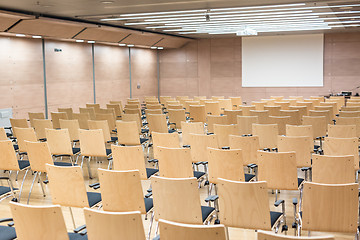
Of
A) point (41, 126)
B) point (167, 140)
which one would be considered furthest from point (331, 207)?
point (41, 126)

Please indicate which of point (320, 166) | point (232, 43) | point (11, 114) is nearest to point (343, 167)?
point (320, 166)

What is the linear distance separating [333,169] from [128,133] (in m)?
4.77

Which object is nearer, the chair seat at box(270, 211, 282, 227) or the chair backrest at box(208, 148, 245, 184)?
the chair seat at box(270, 211, 282, 227)

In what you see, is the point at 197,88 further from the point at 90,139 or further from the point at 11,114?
the point at 90,139

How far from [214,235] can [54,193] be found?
2.76 metres

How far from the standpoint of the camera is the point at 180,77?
25234mm

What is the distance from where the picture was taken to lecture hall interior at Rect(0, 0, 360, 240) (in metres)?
4.27

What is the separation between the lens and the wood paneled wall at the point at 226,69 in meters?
22.3

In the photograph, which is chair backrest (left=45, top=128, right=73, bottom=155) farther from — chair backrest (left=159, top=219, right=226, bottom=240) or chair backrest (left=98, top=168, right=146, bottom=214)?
chair backrest (left=159, top=219, right=226, bottom=240)

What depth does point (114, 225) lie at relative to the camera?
3.45 metres

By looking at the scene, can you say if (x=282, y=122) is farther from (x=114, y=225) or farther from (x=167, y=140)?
(x=114, y=225)

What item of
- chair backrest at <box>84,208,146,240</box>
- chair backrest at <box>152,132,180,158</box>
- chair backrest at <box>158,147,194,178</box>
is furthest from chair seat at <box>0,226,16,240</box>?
chair backrest at <box>152,132,180,158</box>

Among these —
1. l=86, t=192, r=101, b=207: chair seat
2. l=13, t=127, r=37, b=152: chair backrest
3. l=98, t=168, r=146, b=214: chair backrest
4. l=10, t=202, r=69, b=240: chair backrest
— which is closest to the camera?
l=10, t=202, r=69, b=240: chair backrest

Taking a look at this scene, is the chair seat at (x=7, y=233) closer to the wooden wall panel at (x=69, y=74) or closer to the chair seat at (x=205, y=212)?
the chair seat at (x=205, y=212)
